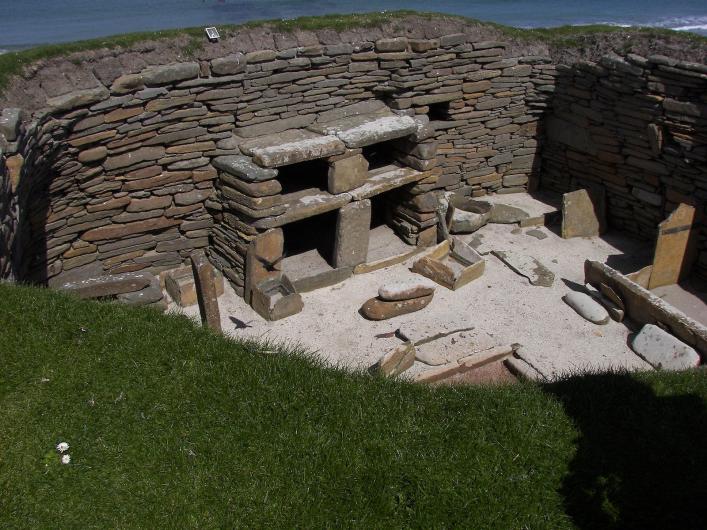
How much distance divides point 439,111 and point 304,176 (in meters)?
2.57

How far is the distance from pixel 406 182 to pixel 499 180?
291cm

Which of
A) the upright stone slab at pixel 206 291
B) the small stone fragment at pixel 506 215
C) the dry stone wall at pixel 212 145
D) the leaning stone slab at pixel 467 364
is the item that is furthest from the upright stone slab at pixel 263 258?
the small stone fragment at pixel 506 215

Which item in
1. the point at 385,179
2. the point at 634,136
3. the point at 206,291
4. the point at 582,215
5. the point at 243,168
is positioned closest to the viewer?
the point at 206,291

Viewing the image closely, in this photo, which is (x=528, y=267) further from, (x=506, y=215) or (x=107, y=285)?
(x=107, y=285)

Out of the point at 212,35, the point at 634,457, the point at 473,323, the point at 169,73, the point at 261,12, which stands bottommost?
the point at 473,323

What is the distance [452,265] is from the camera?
9.60m

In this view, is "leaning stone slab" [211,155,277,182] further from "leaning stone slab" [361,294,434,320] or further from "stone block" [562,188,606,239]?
"stone block" [562,188,606,239]

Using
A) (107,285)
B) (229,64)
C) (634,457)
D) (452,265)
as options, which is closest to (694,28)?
(452,265)

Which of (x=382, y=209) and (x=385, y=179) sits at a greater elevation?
(x=385, y=179)

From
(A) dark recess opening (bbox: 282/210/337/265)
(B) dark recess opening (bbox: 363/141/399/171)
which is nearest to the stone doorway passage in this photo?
(B) dark recess opening (bbox: 363/141/399/171)

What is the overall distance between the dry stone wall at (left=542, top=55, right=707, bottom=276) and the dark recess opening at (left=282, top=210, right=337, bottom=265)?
13.5 feet

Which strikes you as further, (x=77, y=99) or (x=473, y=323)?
(x=473, y=323)

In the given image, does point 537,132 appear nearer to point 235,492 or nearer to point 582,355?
point 582,355

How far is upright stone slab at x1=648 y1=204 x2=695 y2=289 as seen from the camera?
29.7 feet
